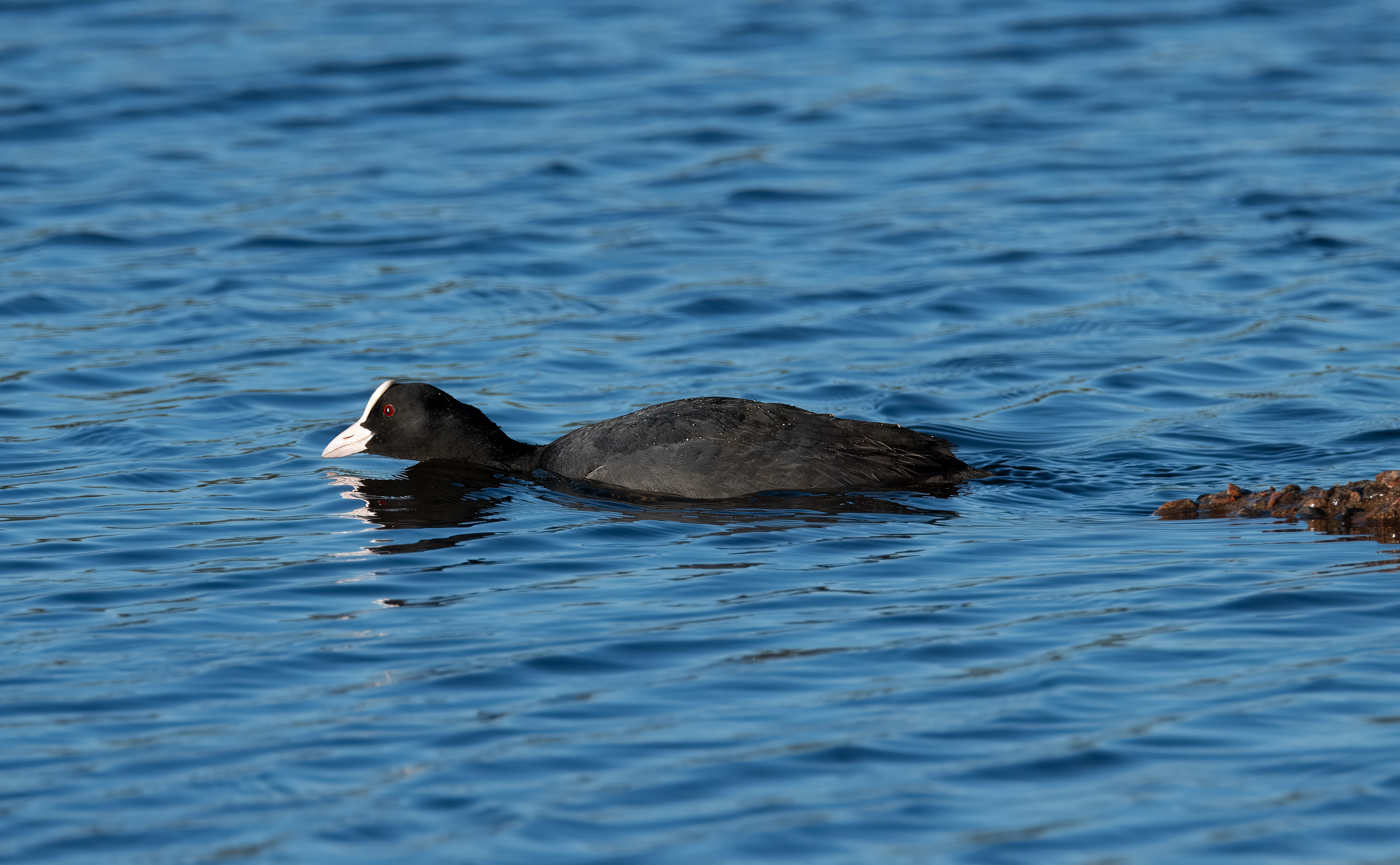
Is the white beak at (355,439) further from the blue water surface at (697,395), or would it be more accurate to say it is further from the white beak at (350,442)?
the blue water surface at (697,395)

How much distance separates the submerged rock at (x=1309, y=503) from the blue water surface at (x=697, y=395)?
0.56ft

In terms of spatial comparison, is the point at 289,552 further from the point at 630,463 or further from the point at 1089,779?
the point at 1089,779

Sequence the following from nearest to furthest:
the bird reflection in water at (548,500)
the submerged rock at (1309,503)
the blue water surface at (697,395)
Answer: the blue water surface at (697,395) < the submerged rock at (1309,503) < the bird reflection in water at (548,500)

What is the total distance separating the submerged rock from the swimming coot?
47.6 inches

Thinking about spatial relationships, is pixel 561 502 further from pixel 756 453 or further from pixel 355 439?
pixel 355 439

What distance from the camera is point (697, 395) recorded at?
→ 11.3m

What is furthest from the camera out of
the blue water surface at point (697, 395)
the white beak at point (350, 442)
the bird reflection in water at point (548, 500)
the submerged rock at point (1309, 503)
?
the white beak at point (350, 442)

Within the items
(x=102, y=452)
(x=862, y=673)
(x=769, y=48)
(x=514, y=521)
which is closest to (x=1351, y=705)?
(x=862, y=673)

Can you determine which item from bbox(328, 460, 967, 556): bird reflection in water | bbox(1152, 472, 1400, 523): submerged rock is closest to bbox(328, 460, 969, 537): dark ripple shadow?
bbox(328, 460, 967, 556): bird reflection in water

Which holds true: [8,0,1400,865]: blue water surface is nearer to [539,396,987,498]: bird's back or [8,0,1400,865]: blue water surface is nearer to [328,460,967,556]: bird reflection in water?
[328,460,967,556]: bird reflection in water

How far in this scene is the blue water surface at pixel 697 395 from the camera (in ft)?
18.4

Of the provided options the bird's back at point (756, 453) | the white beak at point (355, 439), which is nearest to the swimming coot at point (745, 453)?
the bird's back at point (756, 453)

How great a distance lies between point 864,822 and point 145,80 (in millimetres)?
16713

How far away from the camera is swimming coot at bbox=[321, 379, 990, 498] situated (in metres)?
9.08
